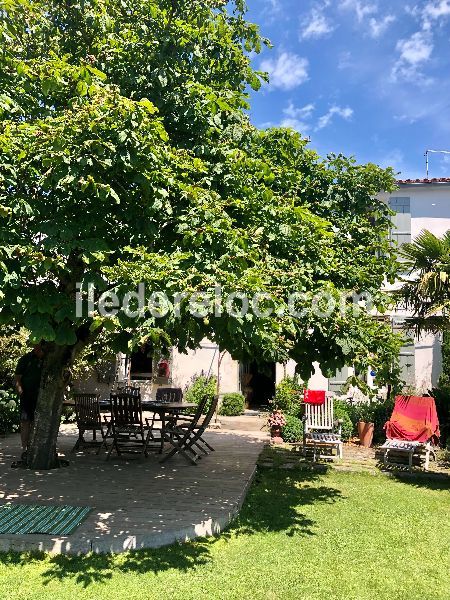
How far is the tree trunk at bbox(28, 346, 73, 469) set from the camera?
24.1ft

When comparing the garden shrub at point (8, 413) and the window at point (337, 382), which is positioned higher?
the window at point (337, 382)

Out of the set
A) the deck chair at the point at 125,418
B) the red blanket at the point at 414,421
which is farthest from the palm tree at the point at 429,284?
the deck chair at the point at 125,418

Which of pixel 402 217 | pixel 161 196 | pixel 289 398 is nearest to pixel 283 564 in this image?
pixel 161 196

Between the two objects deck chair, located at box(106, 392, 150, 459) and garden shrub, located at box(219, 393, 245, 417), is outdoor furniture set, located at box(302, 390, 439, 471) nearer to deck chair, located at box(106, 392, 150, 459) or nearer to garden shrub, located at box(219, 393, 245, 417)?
deck chair, located at box(106, 392, 150, 459)

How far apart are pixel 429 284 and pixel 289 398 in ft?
16.8

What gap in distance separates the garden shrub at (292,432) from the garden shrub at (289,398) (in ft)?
2.03

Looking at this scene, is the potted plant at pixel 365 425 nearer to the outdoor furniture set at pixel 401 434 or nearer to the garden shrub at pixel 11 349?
the outdoor furniture set at pixel 401 434

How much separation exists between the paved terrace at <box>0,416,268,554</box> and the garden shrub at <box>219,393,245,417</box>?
546 cm

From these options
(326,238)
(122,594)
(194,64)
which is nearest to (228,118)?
(194,64)

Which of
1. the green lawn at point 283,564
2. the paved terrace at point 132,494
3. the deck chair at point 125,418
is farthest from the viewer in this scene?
the deck chair at point 125,418

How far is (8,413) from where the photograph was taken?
430 inches

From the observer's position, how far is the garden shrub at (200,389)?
14.9m

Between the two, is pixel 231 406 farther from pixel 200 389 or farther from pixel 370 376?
pixel 370 376

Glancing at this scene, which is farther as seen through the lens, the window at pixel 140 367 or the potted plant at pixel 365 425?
the window at pixel 140 367
